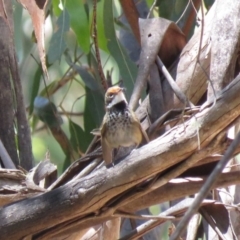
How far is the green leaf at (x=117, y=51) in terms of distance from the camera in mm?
2033

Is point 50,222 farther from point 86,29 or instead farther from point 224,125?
point 86,29

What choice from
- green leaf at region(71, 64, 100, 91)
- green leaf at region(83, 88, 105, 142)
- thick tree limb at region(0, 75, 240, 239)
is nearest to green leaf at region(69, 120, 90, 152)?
green leaf at region(83, 88, 105, 142)

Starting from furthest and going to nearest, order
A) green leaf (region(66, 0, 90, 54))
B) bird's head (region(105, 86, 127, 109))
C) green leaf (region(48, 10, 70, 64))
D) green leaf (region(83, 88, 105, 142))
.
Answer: green leaf (region(83, 88, 105, 142)) → green leaf (region(48, 10, 70, 64)) → green leaf (region(66, 0, 90, 54)) → bird's head (region(105, 86, 127, 109))

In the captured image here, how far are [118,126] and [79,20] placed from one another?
1.41ft

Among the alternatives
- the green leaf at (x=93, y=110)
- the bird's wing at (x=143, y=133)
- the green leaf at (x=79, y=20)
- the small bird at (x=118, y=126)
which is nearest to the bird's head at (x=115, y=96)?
the small bird at (x=118, y=126)

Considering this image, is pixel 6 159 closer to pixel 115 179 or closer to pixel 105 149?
pixel 105 149

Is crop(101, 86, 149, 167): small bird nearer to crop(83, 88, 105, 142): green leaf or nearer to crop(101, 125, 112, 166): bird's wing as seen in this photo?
crop(101, 125, 112, 166): bird's wing

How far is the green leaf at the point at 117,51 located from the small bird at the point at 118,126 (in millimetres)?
187

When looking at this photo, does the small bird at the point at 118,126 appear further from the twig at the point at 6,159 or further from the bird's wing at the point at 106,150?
the twig at the point at 6,159

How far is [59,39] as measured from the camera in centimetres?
215

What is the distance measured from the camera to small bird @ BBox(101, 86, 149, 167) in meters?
1.65

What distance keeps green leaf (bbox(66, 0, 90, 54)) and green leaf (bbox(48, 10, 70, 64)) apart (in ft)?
0.30

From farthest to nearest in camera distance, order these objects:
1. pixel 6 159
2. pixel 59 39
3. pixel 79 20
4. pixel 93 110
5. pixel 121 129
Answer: pixel 93 110 → pixel 59 39 → pixel 79 20 → pixel 121 129 → pixel 6 159

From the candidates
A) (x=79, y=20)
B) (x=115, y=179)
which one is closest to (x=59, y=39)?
(x=79, y=20)
